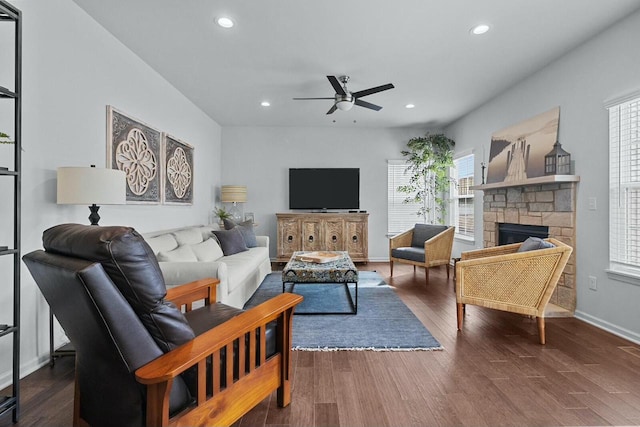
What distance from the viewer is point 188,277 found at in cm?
249

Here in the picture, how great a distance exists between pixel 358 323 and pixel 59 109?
9.53 ft

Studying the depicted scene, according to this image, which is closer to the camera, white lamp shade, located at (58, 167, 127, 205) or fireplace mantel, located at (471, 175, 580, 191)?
white lamp shade, located at (58, 167, 127, 205)

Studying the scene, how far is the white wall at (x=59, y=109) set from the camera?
211 cm

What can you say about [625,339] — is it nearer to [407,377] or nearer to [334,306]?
[407,377]

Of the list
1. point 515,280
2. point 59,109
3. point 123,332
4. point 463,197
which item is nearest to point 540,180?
point 515,280

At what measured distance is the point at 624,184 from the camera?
8.83 ft

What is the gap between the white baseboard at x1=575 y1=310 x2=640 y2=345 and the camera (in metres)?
2.55

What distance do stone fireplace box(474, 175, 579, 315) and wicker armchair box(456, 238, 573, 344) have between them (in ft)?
1.87

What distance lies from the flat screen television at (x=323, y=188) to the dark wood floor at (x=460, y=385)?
12.2 ft

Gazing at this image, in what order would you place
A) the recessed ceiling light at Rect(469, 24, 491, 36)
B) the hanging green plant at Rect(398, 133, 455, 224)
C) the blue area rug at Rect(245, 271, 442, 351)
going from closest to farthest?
the blue area rug at Rect(245, 271, 442, 351), the recessed ceiling light at Rect(469, 24, 491, 36), the hanging green plant at Rect(398, 133, 455, 224)

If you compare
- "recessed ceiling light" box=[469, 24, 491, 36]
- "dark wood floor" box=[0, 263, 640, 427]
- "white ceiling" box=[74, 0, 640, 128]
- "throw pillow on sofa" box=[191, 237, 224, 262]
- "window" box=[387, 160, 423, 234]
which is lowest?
"dark wood floor" box=[0, 263, 640, 427]

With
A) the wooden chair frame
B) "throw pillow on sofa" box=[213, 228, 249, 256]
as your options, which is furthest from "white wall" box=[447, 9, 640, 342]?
"throw pillow on sofa" box=[213, 228, 249, 256]

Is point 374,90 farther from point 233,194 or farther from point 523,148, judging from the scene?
point 233,194

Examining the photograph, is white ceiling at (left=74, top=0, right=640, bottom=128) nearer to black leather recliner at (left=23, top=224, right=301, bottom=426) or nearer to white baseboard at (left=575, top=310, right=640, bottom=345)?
black leather recliner at (left=23, top=224, right=301, bottom=426)
